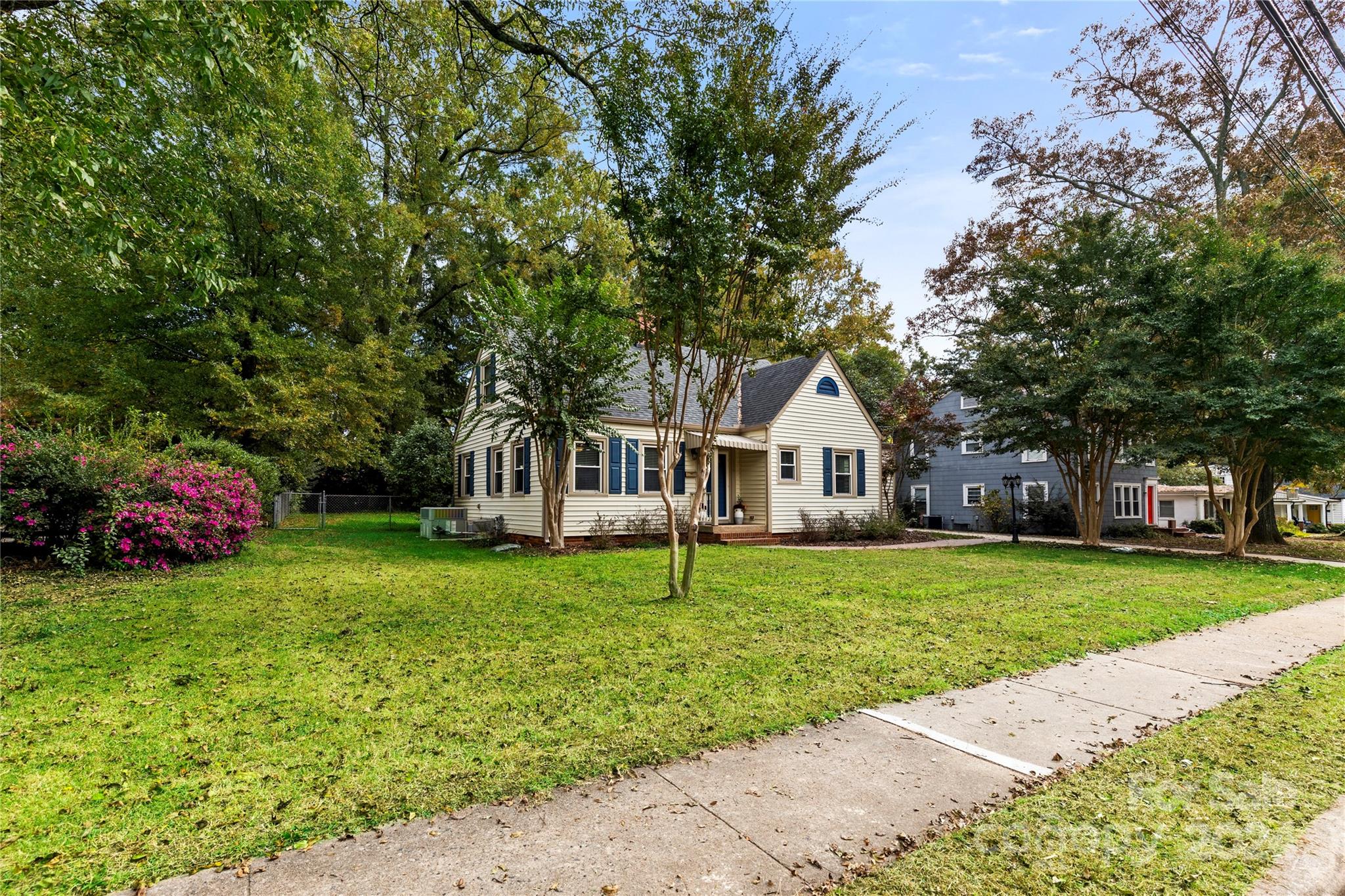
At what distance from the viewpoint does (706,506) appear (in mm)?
16516

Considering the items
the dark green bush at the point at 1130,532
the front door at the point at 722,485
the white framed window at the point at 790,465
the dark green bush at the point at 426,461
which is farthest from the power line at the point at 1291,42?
the dark green bush at the point at 426,461

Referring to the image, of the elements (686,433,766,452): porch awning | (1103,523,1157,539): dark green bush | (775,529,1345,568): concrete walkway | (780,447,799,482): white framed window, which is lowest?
(1103,523,1157,539): dark green bush

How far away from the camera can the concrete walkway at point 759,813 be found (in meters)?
2.21

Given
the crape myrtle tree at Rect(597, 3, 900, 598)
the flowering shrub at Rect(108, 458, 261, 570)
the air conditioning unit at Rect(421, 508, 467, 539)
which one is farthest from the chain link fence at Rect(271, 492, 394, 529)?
the crape myrtle tree at Rect(597, 3, 900, 598)

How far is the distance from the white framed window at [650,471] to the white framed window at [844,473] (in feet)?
19.7

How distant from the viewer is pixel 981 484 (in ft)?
84.9

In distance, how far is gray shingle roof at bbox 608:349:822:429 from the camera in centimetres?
1589

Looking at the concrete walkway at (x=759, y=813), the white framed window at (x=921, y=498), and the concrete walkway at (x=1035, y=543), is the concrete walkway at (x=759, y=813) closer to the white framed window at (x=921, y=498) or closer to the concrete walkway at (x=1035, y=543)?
the concrete walkway at (x=1035, y=543)

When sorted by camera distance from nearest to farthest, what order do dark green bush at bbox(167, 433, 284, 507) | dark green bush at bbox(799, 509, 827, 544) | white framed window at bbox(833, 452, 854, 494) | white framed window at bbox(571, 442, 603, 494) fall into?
dark green bush at bbox(167, 433, 284, 507)
white framed window at bbox(571, 442, 603, 494)
dark green bush at bbox(799, 509, 827, 544)
white framed window at bbox(833, 452, 854, 494)

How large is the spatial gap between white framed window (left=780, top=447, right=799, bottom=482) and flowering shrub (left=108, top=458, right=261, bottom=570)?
41.3 ft

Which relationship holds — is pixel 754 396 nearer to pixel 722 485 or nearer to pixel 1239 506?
pixel 722 485

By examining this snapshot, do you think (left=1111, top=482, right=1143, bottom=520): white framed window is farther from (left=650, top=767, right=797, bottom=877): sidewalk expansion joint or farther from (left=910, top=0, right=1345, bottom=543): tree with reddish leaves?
(left=650, top=767, right=797, bottom=877): sidewalk expansion joint

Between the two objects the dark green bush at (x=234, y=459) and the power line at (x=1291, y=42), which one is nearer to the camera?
the power line at (x=1291, y=42)

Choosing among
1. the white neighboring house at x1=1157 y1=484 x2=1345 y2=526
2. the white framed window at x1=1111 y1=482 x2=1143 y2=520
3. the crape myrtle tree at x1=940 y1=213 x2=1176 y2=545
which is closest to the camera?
the crape myrtle tree at x1=940 y1=213 x2=1176 y2=545
